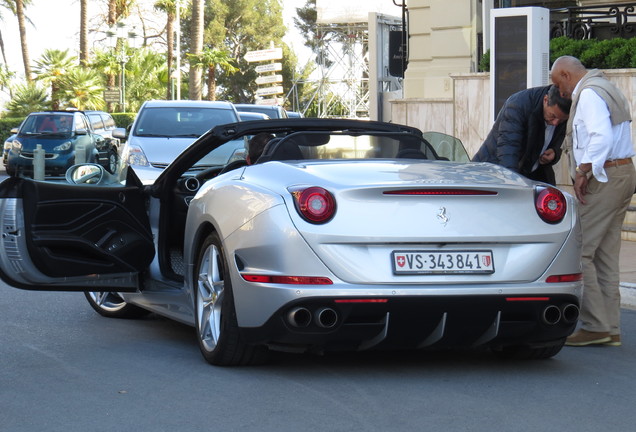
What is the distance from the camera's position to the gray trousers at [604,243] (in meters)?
7.36

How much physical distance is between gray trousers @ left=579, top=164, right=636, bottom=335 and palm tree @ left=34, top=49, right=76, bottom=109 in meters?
49.5

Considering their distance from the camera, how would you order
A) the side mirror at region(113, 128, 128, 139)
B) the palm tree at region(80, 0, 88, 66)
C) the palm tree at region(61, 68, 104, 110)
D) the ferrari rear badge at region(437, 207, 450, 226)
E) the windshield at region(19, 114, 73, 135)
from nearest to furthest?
the ferrari rear badge at region(437, 207, 450, 226), the side mirror at region(113, 128, 128, 139), the windshield at region(19, 114, 73, 135), the palm tree at region(80, 0, 88, 66), the palm tree at region(61, 68, 104, 110)

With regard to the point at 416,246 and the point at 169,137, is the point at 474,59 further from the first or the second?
the point at 416,246

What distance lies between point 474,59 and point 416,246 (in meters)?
18.0

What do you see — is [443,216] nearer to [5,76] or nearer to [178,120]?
[178,120]

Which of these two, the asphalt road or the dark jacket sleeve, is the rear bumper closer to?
the asphalt road

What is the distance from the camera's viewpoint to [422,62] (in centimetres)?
2577

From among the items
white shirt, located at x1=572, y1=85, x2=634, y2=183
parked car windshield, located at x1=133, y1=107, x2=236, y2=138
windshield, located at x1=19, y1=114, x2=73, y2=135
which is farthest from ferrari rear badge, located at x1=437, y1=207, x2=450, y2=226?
windshield, located at x1=19, y1=114, x2=73, y2=135

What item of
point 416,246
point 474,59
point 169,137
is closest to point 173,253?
point 416,246

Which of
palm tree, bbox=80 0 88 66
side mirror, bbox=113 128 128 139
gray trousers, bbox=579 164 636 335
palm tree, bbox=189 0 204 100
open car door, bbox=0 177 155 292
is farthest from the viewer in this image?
palm tree, bbox=80 0 88 66

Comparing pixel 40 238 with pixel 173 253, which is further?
pixel 173 253

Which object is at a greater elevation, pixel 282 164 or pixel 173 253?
pixel 282 164

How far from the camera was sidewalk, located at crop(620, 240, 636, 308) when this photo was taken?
9.40 metres

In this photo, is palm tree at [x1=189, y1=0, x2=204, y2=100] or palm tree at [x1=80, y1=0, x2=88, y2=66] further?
palm tree at [x1=80, y1=0, x2=88, y2=66]
